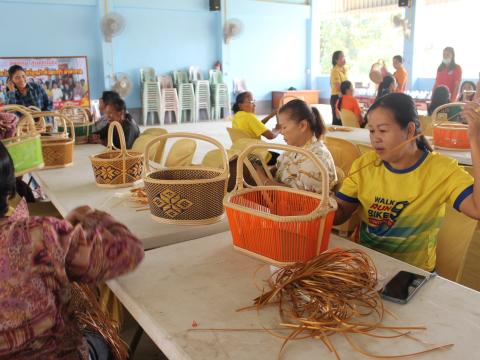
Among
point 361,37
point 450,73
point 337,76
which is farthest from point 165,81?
point 450,73

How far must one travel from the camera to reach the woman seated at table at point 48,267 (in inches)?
34.7

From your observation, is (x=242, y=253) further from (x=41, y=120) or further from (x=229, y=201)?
(x=41, y=120)

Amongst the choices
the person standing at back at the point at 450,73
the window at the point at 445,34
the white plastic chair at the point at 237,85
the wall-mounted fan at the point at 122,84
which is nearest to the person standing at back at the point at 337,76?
the person standing at back at the point at 450,73

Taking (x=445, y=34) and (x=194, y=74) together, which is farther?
(x=194, y=74)

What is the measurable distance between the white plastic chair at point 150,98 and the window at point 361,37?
16.7ft

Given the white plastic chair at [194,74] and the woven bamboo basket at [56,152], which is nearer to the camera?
the woven bamboo basket at [56,152]

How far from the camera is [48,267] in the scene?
2.96ft

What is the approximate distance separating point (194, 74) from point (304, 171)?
876 cm

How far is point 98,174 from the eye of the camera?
7.58 feet

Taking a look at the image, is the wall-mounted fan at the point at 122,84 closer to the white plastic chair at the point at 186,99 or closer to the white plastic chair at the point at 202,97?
the white plastic chair at the point at 186,99

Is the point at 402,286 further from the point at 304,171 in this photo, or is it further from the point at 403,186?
the point at 304,171

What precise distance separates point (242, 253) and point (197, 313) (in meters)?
0.38

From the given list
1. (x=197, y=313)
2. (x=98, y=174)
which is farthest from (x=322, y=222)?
(x=98, y=174)

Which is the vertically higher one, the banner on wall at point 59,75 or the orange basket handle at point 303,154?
the banner on wall at point 59,75
